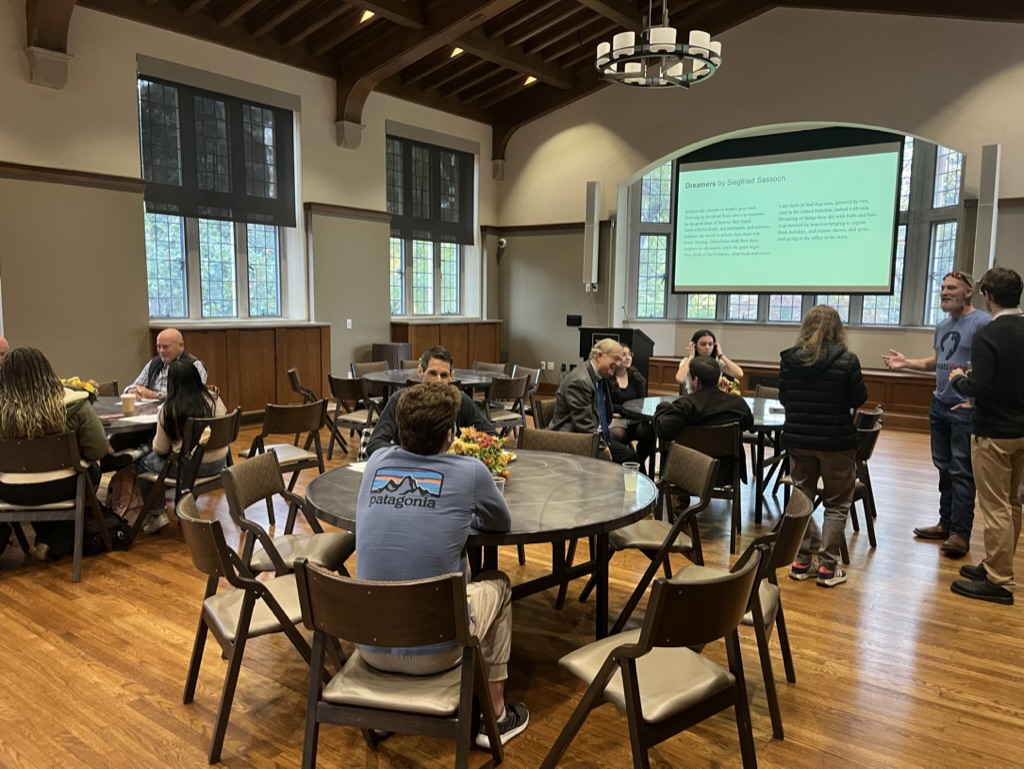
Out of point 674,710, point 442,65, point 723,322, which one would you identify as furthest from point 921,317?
point 674,710

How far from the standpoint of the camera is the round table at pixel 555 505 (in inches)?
92.9

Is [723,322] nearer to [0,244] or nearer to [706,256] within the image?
[706,256]

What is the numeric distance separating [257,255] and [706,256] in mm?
6081

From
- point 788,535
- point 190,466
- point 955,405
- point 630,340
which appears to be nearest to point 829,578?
point 955,405

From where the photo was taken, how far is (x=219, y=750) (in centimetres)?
226

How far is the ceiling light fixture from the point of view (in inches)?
193

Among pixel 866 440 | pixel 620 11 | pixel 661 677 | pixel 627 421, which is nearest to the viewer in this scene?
pixel 661 677

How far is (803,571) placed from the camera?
3836 mm

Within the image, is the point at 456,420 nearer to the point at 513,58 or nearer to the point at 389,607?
the point at 389,607

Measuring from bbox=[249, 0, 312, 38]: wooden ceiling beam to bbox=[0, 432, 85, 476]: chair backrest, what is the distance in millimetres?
5739

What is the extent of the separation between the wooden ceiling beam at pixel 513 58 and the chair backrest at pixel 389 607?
809cm

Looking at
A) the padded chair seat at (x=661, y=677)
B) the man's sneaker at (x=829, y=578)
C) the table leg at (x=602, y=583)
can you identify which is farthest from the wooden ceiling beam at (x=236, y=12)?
the padded chair seat at (x=661, y=677)

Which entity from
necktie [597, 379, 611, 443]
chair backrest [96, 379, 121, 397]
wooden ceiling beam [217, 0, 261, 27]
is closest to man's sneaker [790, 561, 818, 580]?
necktie [597, 379, 611, 443]

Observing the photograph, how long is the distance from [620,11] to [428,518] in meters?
8.09
